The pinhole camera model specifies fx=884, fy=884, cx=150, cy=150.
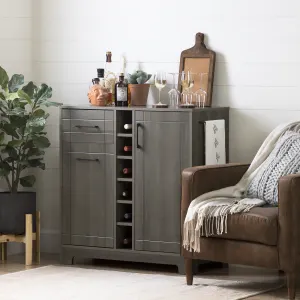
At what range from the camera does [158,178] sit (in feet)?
18.0

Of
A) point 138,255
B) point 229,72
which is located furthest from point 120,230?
point 229,72

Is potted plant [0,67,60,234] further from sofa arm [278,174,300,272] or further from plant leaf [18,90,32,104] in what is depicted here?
sofa arm [278,174,300,272]

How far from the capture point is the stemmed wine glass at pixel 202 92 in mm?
5738

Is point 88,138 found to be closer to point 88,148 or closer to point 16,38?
point 88,148

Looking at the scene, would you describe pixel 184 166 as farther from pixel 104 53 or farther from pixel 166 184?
pixel 104 53

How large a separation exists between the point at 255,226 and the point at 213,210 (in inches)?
10.8

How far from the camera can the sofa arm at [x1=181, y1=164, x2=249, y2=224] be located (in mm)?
5043

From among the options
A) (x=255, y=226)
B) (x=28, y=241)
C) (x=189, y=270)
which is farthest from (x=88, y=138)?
(x=255, y=226)

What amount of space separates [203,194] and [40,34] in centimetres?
196

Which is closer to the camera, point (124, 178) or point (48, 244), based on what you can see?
point (124, 178)

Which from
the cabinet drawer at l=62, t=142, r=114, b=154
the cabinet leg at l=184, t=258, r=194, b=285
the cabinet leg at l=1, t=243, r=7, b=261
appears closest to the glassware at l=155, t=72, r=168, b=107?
the cabinet drawer at l=62, t=142, r=114, b=154

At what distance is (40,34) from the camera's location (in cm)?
629

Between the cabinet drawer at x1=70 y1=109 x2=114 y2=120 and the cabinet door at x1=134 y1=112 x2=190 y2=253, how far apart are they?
21 centimetres

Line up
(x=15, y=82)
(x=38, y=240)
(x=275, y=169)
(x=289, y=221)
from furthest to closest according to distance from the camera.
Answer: (x=38, y=240), (x=15, y=82), (x=275, y=169), (x=289, y=221)
